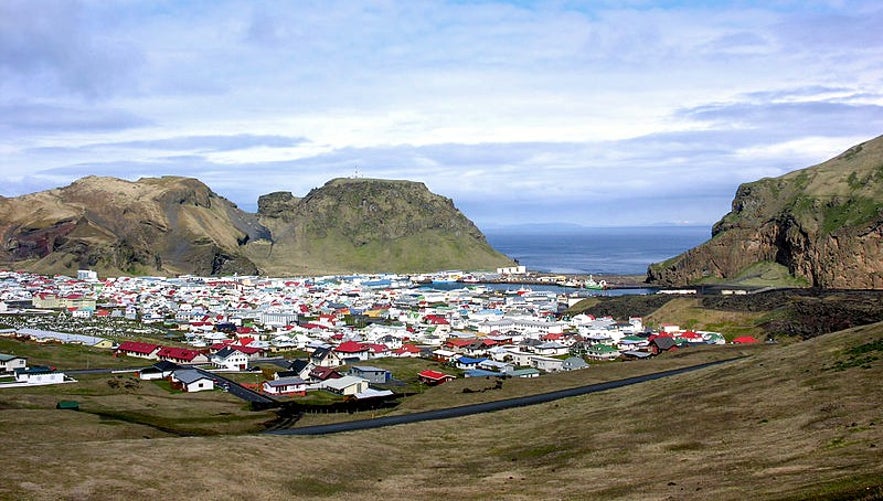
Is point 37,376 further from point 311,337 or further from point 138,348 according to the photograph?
point 311,337

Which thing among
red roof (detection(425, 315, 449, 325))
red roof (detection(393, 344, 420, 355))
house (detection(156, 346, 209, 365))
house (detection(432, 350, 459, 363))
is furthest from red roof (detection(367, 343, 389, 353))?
red roof (detection(425, 315, 449, 325))

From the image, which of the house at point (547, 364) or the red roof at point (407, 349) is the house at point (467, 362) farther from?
the red roof at point (407, 349)

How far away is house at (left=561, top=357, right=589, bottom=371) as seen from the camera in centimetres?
9557

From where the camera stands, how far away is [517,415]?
58.8 m

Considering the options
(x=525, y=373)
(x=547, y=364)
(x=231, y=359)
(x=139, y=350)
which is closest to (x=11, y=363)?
(x=139, y=350)

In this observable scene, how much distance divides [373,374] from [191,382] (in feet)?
65.3

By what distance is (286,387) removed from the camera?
79.0 m

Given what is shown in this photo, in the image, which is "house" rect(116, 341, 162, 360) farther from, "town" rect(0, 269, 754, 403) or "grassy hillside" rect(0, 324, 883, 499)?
"grassy hillside" rect(0, 324, 883, 499)

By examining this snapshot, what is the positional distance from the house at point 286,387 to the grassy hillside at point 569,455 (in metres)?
25.1

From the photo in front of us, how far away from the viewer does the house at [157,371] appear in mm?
84500

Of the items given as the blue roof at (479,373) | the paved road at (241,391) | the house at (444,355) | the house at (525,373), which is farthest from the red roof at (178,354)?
the house at (525,373)

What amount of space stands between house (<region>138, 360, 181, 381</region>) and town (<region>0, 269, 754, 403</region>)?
0.16 m

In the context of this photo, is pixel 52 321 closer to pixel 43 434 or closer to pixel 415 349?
pixel 415 349

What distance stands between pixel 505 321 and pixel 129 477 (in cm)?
11661
